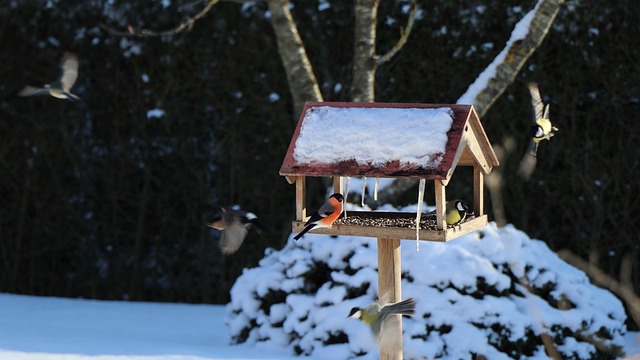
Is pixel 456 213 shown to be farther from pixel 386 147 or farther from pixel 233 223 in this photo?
pixel 233 223

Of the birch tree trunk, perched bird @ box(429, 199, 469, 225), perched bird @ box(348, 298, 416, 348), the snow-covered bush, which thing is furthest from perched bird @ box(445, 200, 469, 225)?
the birch tree trunk

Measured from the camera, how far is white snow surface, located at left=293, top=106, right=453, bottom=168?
10.1 feet

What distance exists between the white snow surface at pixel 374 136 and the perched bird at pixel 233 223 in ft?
2.84

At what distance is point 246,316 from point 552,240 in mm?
2331

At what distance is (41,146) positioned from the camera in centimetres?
695

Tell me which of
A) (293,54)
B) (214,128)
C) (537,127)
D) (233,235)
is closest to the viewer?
(537,127)

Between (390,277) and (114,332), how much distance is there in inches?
106

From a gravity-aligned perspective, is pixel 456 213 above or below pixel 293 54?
below

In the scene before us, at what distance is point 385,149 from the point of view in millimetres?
3104

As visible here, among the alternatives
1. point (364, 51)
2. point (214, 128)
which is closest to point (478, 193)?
point (364, 51)

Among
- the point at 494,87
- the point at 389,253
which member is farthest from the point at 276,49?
the point at 389,253

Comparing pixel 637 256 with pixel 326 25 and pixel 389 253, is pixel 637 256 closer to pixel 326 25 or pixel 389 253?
pixel 326 25

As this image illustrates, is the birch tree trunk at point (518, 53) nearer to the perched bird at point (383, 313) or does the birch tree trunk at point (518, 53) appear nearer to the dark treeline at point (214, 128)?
the dark treeline at point (214, 128)

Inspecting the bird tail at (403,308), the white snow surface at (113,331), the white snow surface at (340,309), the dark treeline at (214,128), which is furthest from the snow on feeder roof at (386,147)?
the dark treeline at (214,128)
